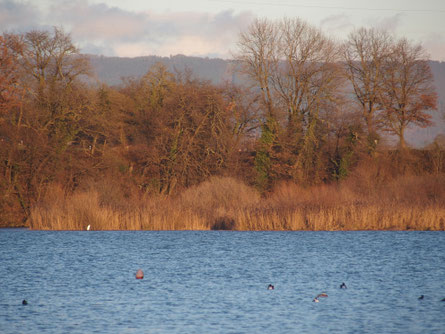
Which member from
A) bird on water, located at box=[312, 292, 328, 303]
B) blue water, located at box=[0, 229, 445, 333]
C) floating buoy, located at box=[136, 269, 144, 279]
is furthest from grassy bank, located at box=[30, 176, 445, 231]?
bird on water, located at box=[312, 292, 328, 303]

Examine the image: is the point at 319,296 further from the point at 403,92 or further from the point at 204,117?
the point at 403,92

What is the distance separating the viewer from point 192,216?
33.7m

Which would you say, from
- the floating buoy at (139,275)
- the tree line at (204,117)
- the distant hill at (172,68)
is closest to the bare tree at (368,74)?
the tree line at (204,117)

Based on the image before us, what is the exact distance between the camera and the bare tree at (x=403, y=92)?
50.6 m

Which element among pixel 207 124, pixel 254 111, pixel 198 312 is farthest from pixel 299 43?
pixel 198 312

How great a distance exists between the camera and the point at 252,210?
3334 centimetres

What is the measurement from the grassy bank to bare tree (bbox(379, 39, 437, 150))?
14.2m

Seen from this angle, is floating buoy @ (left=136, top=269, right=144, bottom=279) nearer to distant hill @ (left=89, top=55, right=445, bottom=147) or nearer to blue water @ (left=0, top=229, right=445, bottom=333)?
blue water @ (left=0, top=229, right=445, bottom=333)

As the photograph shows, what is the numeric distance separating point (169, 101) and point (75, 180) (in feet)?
26.9

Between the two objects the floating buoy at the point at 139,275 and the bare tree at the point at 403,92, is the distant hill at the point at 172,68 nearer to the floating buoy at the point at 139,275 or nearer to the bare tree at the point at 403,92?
the bare tree at the point at 403,92

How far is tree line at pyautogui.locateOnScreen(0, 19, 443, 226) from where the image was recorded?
41594mm

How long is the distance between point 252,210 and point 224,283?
46.3 feet

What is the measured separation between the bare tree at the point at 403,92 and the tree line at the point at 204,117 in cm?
10

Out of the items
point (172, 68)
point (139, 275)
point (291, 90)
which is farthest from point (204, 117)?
point (172, 68)
